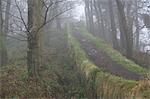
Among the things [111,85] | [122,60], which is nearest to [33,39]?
[111,85]

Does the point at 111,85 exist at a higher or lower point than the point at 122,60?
lower

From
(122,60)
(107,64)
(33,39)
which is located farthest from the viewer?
(122,60)

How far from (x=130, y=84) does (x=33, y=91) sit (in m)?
5.64

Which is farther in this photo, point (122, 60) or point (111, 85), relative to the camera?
point (122, 60)

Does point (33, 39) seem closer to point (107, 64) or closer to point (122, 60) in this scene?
point (107, 64)

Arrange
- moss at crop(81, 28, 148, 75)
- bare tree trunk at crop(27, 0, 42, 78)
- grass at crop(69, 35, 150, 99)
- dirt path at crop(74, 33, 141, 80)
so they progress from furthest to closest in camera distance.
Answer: bare tree trunk at crop(27, 0, 42, 78), moss at crop(81, 28, 148, 75), dirt path at crop(74, 33, 141, 80), grass at crop(69, 35, 150, 99)

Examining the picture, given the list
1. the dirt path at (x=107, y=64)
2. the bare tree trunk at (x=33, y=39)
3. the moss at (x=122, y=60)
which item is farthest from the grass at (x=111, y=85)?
the bare tree trunk at (x=33, y=39)

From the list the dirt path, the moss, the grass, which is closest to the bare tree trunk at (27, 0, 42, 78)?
the grass

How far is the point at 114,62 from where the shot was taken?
1925 cm

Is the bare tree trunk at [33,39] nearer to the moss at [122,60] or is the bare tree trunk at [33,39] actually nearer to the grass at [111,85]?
the grass at [111,85]

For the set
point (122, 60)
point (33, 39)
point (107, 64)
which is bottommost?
point (107, 64)

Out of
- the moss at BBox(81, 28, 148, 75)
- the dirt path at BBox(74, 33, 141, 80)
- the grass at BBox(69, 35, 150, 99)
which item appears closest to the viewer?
the grass at BBox(69, 35, 150, 99)

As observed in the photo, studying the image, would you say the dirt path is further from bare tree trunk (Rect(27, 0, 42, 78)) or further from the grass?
bare tree trunk (Rect(27, 0, 42, 78))

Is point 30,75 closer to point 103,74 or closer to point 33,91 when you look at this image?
point 33,91
